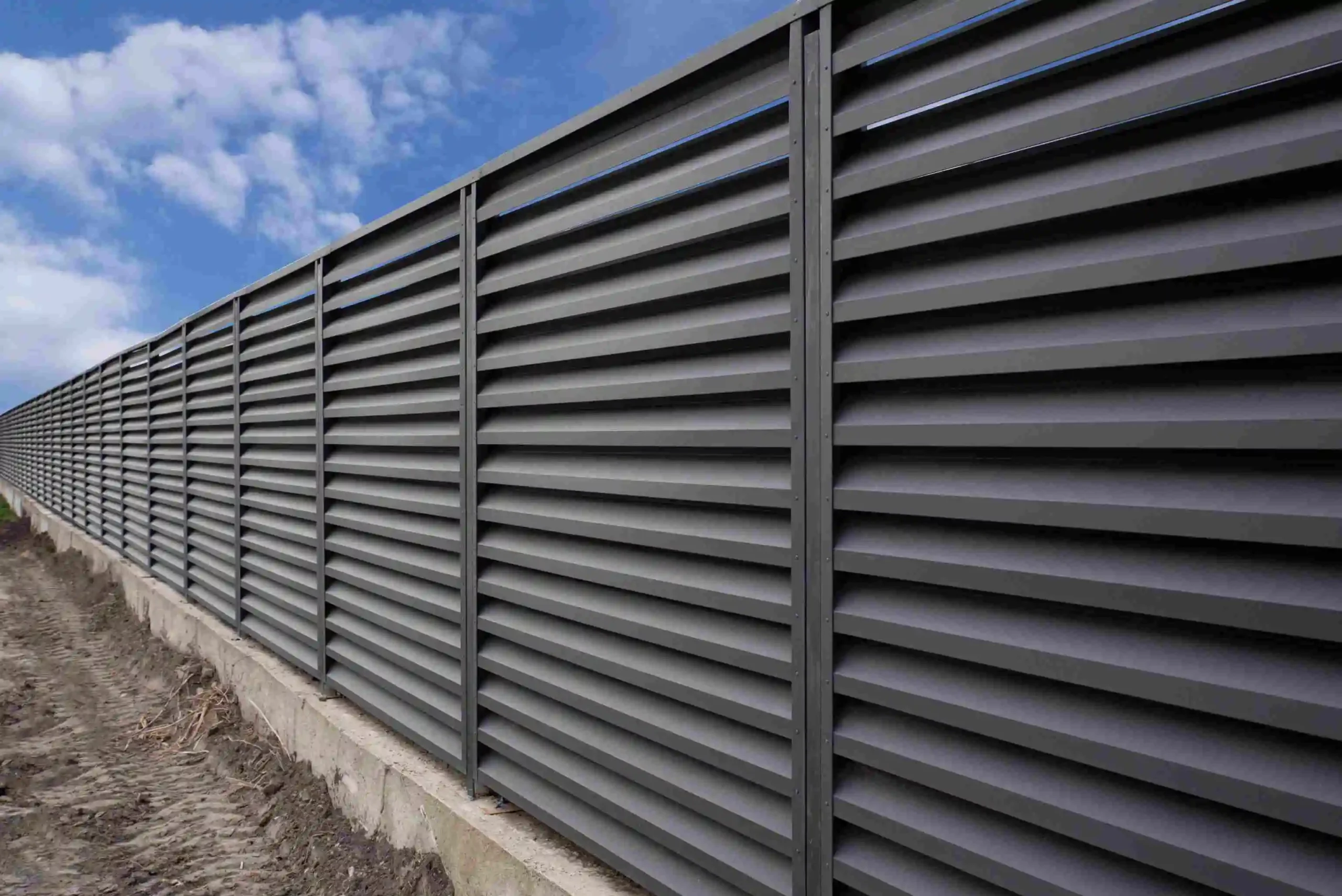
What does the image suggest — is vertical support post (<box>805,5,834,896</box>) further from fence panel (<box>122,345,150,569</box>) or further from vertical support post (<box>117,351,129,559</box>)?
vertical support post (<box>117,351,129,559</box>)

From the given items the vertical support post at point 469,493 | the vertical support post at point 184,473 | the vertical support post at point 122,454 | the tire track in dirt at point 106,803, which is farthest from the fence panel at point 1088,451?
the vertical support post at point 122,454

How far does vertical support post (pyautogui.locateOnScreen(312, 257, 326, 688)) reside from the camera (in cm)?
536

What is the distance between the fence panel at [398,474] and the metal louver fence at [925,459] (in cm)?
30

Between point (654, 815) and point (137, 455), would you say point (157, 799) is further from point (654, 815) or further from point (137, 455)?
point (137, 455)

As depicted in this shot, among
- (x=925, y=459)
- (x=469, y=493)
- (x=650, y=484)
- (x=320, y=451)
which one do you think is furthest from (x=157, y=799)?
(x=925, y=459)

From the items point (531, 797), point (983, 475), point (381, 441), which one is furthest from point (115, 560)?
point (983, 475)

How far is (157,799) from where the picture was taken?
18.2 ft

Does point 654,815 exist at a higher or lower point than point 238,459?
lower

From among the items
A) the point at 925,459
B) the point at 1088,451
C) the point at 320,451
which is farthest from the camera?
the point at 320,451

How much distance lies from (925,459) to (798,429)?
13.5 inches

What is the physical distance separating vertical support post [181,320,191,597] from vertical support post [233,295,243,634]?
5.94ft

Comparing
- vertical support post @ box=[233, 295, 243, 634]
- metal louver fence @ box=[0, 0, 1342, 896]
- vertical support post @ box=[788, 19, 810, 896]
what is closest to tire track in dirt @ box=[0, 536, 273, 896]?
vertical support post @ box=[233, 295, 243, 634]

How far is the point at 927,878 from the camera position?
6.87 ft

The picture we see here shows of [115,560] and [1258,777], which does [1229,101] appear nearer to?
[1258,777]
